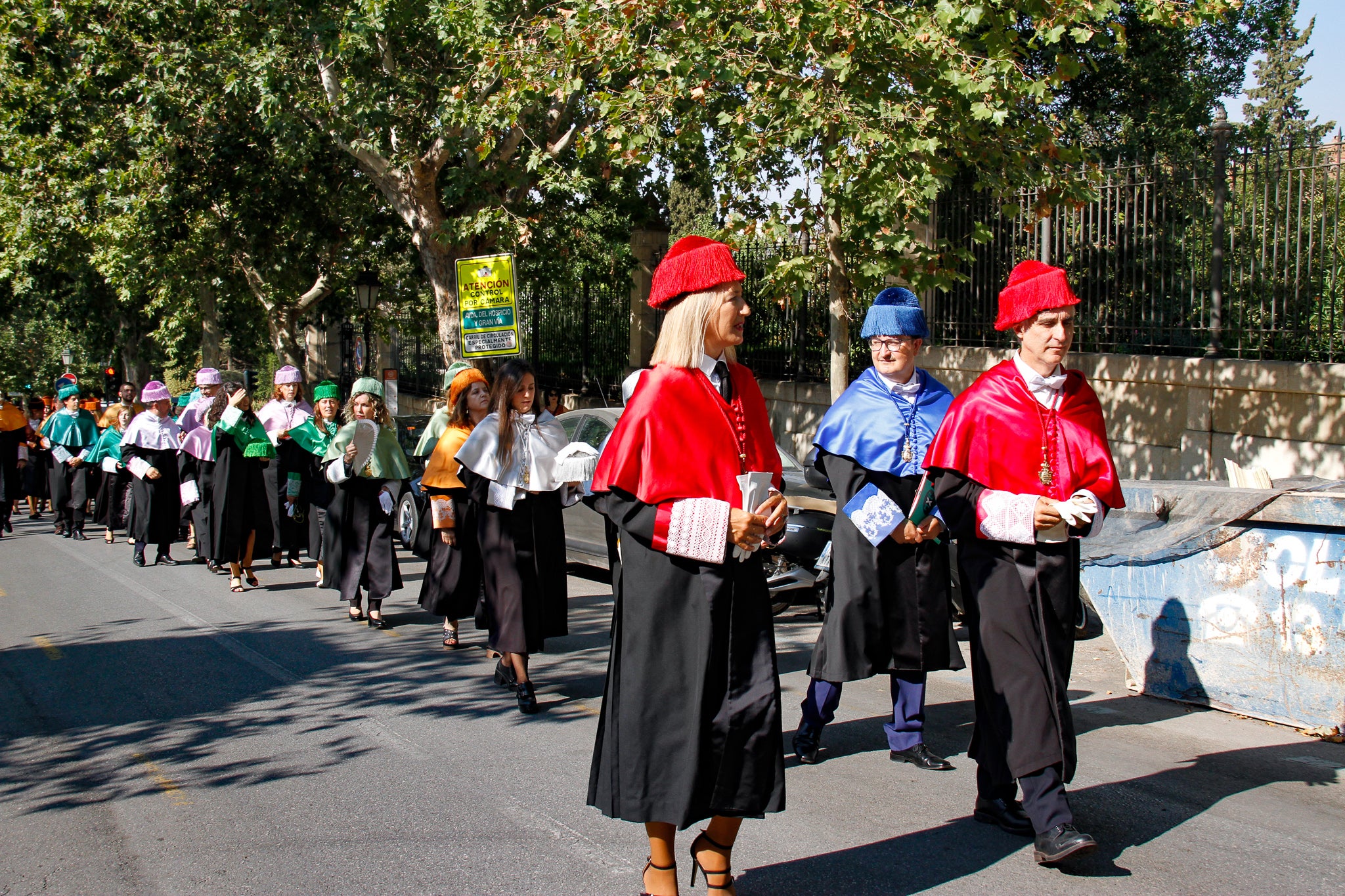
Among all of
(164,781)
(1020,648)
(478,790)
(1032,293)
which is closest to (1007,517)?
(1020,648)

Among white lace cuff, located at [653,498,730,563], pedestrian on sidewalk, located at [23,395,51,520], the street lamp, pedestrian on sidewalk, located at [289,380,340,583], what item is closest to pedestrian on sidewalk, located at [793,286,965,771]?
white lace cuff, located at [653,498,730,563]

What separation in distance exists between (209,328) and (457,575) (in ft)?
83.4

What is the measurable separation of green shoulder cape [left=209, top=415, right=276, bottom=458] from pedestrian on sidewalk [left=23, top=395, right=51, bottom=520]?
9.03 m

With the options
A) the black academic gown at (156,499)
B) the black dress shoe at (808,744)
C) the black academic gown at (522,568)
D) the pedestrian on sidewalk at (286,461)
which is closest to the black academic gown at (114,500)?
the black academic gown at (156,499)

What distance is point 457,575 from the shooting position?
25.3 ft

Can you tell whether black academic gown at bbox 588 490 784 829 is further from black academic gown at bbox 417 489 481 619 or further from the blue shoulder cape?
black academic gown at bbox 417 489 481 619

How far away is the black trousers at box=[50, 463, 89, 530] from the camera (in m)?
15.3

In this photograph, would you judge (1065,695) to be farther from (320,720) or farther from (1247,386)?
(1247,386)

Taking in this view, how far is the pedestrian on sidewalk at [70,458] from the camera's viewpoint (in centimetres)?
1543

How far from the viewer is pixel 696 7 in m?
10.4

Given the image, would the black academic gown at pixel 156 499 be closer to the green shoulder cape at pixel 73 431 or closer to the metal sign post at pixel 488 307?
the metal sign post at pixel 488 307

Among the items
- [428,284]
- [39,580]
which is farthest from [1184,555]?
[428,284]

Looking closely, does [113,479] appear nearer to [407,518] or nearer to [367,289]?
[407,518]

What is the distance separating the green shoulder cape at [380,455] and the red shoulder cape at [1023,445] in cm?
552
